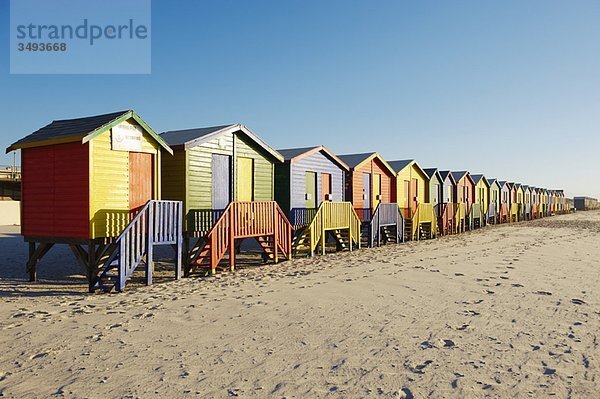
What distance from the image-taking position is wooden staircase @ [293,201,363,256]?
59.5ft

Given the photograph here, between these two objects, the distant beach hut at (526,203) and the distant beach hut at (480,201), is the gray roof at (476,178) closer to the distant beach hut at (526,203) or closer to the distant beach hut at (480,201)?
the distant beach hut at (480,201)

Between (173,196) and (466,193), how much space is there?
99.2ft

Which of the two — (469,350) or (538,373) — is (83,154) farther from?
(538,373)

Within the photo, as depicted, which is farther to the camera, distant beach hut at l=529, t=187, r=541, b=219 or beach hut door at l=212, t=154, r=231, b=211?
distant beach hut at l=529, t=187, r=541, b=219

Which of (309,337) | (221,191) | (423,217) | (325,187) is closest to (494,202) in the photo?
(423,217)

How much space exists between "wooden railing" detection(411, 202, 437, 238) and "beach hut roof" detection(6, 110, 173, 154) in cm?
1612

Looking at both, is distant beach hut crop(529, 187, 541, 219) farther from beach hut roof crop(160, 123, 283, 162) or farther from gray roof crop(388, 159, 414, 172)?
beach hut roof crop(160, 123, 283, 162)

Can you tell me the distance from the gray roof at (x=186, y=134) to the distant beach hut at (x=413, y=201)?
1332cm

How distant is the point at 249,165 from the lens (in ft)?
55.9

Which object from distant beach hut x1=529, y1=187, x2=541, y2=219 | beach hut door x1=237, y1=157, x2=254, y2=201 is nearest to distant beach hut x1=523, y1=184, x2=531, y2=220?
distant beach hut x1=529, y1=187, x2=541, y2=219

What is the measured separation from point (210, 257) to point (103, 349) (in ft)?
23.0

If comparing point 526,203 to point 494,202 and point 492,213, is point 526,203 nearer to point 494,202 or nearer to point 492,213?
point 494,202

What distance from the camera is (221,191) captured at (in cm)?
1573

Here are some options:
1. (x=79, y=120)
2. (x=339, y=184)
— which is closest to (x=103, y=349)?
(x=79, y=120)
